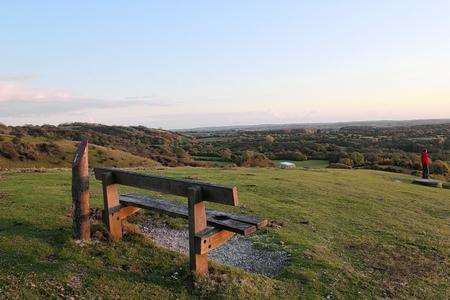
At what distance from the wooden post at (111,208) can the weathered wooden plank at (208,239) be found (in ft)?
6.96

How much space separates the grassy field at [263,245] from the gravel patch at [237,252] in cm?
29

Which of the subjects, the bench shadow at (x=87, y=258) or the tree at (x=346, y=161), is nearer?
the bench shadow at (x=87, y=258)

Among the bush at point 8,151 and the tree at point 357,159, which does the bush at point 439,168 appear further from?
the bush at point 8,151

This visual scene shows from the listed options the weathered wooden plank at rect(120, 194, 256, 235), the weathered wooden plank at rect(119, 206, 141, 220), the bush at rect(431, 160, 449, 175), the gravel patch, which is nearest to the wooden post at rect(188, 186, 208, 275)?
the weathered wooden plank at rect(120, 194, 256, 235)

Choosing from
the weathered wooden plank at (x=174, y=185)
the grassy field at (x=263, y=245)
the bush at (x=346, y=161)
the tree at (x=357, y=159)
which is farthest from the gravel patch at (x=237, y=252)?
the tree at (x=357, y=159)

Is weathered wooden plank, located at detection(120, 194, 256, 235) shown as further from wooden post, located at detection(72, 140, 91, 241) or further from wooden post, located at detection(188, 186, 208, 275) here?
wooden post, located at detection(72, 140, 91, 241)

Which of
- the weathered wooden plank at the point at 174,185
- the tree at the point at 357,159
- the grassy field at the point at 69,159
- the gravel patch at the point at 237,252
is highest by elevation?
the weathered wooden plank at the point at 174,185

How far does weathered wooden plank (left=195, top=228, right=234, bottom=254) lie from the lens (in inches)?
274

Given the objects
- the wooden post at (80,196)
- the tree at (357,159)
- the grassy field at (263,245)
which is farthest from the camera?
the tree at (357,159)

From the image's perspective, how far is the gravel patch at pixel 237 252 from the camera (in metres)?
8.74

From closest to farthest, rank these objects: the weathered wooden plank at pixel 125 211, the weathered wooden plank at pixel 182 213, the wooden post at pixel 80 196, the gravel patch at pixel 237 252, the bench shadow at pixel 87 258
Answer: the bench shadow at pixel 87 258 < the weathered wooden plank at pixel 182 213 < the wooden post at pixel 80 196 < the weathered wooden plank at pixel 125 211 < the gravel patch at pixel 237 252

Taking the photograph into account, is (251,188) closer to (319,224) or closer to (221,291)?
(319,224)

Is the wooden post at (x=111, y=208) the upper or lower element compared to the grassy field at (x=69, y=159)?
upper

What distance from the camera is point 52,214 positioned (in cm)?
1018
